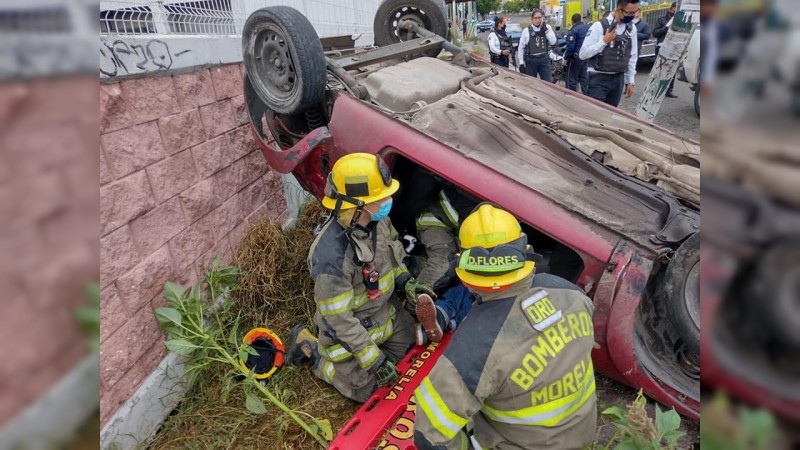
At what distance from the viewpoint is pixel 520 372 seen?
1.86 m

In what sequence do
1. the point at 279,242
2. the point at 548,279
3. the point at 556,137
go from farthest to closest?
the point at 279,242, the point at 556,137, the point at 548,279

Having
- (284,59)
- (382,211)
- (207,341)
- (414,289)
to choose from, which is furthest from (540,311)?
(284,59)

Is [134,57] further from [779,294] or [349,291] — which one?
[779,294]

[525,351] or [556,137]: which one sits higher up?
[556,137]

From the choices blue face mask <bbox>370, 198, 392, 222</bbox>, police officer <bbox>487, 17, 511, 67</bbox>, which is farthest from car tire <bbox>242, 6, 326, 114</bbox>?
police officer <bbox>487, 17, 511, 67</bbox>

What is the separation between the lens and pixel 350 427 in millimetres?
2684

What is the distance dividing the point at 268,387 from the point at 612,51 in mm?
5655

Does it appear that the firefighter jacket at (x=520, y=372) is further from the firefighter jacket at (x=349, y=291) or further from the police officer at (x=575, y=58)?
the police officer at (x=575, y=58)

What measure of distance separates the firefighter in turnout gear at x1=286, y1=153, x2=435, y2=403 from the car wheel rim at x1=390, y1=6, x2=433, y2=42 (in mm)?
2656

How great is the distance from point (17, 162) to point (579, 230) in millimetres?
2433

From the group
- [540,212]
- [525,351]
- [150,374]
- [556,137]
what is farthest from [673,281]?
[150,374]

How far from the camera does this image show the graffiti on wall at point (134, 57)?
2420 mm

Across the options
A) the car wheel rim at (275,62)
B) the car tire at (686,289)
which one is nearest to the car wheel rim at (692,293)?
the car tire at (686,289)

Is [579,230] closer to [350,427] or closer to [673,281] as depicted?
[673,281]
